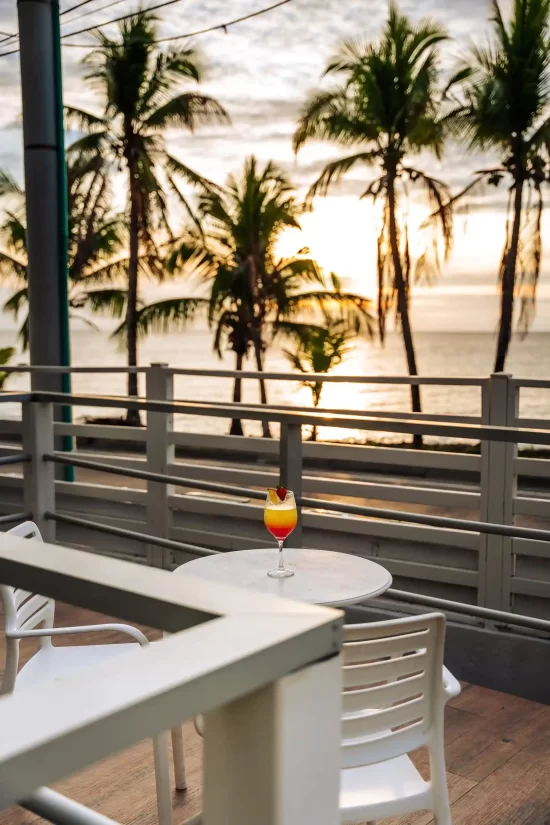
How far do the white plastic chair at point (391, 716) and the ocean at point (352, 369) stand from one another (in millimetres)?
25912

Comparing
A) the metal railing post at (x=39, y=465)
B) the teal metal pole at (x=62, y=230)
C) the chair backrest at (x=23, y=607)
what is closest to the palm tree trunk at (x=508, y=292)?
the teal metal pole at (x=62, y=230)

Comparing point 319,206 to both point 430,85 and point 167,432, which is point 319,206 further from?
point 167,432

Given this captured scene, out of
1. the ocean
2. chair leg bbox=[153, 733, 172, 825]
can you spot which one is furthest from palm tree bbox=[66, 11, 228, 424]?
chair leg bbox=[153, 733, 172, 825]

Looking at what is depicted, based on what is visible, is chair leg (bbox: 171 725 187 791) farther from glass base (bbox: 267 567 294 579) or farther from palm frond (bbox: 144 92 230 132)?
palm frond (bbox: 144 92 230 132)

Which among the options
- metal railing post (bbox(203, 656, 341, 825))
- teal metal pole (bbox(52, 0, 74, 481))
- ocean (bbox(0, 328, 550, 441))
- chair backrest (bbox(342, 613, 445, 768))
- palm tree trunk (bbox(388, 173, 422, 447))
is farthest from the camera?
ocean (bbox(0, 328, 550, 441))

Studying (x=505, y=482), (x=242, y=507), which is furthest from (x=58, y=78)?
(x=505, y=482)

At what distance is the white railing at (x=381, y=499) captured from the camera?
10.3 ft

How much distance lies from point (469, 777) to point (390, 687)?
114 cm

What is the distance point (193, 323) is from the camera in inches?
823

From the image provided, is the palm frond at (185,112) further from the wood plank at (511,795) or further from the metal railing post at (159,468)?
the wood plank at (511,795)

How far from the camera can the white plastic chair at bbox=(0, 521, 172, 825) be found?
2109mm

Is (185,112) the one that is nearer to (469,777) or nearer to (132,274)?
(132,274)

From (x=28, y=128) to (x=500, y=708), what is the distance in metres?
5.40

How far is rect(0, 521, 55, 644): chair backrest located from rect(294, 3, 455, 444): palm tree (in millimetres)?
16672
